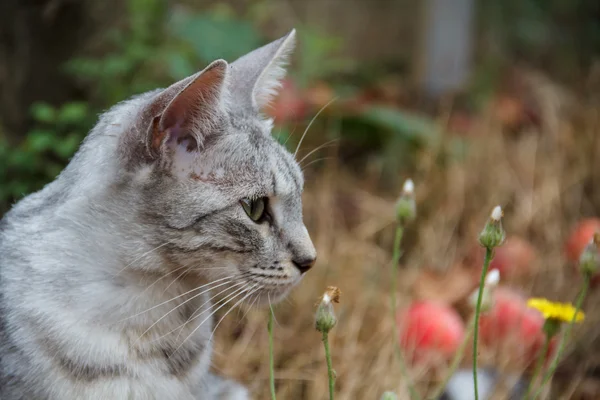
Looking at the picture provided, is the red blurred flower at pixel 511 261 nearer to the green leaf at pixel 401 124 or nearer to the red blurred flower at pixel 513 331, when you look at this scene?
the red blurred flower at pixel 513 331

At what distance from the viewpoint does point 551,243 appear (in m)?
3.03

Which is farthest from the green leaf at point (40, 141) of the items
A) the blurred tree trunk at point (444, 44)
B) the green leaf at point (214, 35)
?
→ the blurred tree trunk at point (444, 44)

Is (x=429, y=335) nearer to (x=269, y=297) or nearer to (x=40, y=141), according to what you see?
(x=269, y=297)

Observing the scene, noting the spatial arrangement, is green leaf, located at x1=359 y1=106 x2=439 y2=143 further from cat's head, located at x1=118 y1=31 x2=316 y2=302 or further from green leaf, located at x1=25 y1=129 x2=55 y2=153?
cat's head, located at x1=118 y1=31 x2=316 y2=302

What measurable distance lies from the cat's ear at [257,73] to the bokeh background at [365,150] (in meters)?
0.16

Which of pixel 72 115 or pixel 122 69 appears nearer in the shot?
pixel 72 115

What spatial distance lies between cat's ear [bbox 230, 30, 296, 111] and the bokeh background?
156 mm

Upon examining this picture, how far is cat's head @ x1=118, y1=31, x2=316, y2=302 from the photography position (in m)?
1.45

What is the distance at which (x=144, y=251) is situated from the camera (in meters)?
1.48

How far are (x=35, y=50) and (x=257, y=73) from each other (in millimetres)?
1379

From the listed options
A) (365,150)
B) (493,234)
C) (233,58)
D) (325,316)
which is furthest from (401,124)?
(325,316)

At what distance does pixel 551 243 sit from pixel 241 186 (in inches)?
76.1

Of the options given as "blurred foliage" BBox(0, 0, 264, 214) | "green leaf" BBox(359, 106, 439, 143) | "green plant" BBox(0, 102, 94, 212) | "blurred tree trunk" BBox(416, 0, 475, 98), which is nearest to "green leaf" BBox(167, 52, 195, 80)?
"blurred foliage" BBox(0, 0, 264, 214)

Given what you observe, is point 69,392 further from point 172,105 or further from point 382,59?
point 382,59
